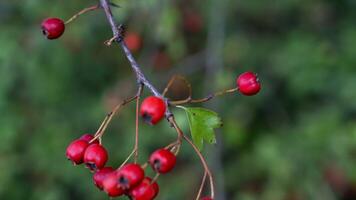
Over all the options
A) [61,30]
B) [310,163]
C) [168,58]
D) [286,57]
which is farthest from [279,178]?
[61,30]

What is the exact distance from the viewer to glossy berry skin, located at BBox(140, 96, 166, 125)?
161 centimetres

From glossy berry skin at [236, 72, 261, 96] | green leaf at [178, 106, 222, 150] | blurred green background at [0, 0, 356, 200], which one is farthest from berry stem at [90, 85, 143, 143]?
blurred green background at [0, 0, 356, 200]

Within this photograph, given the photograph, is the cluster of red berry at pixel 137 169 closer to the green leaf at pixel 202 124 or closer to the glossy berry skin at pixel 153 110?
the glossy berry skin at pixel 153 110

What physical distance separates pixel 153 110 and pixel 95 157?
270 millimetres

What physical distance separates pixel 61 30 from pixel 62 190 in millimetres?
2880

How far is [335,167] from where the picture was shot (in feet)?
15.5

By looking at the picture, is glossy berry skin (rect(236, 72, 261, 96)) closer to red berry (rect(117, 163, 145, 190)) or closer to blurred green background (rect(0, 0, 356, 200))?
red berry (rect(117, 163, 145, 190))

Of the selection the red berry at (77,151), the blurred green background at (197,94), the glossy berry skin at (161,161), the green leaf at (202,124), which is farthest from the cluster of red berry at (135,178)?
the blurred green background at (197,94)

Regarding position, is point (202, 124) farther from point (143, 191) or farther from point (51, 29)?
point (51, 29)

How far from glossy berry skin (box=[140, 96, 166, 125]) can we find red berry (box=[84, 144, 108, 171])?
24 centimetres

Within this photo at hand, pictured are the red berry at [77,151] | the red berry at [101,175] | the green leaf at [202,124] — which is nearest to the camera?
the red berry at [101,175]

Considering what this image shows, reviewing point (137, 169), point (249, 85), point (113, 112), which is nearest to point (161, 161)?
point (137, 169)

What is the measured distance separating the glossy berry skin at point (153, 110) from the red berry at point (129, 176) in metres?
0.12

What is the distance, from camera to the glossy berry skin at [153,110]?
1.61m
